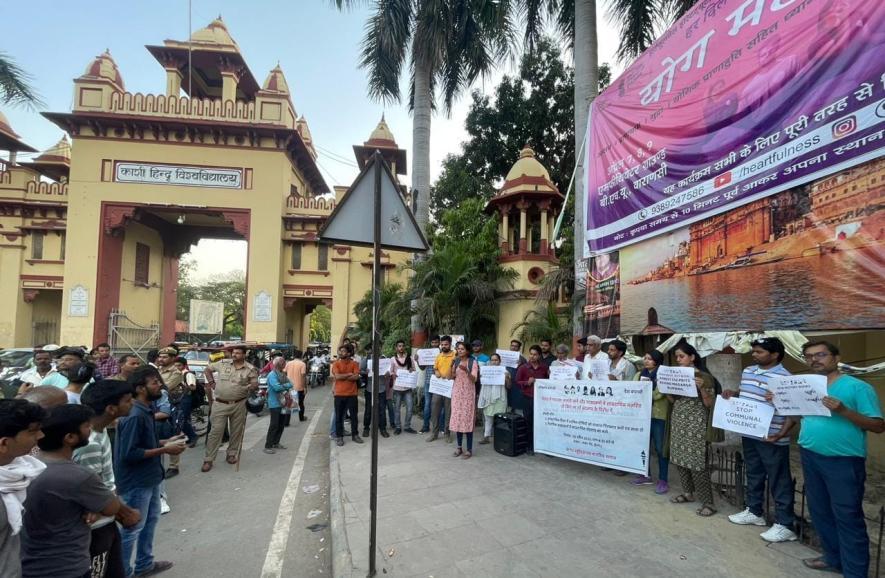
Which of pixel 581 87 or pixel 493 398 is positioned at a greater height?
pixel 581 87

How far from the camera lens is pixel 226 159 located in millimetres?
21469

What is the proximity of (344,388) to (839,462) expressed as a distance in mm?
6295

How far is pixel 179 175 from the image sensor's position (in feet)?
69.4

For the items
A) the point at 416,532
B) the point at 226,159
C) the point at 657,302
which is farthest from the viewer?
the point at 226,159

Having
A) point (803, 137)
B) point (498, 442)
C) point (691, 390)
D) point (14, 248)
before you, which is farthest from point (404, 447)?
point (14, 248)

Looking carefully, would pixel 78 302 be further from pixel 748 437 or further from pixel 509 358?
pixel 748 437

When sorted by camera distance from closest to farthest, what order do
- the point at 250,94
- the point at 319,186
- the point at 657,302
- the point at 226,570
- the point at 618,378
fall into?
1. the point at 226,570
2. the point at 618,378
3. the point at 657,302
4. the point at 250,94
5. the point at 319,186

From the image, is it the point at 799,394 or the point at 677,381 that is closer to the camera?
the point at 799,394

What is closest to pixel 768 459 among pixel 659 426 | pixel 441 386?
pixel 659 426

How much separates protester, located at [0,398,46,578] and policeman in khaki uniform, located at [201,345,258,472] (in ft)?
15.2

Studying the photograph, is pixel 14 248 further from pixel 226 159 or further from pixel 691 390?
pixel 691 390

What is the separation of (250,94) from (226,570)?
2859 centimetres

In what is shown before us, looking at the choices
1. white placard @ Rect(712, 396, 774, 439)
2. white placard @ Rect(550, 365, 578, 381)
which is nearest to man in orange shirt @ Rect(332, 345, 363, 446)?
white placard @ Rect(550, 365, 578, 381)

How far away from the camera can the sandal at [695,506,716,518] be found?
13.9 feet
